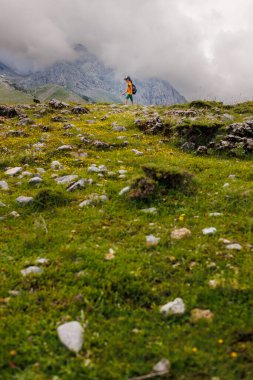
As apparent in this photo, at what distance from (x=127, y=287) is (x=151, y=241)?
168cm

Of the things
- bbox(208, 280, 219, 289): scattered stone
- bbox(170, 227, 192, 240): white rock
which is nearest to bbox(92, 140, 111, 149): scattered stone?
bbox(170, 227, 192, 240): white rock

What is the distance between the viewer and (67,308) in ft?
21.5

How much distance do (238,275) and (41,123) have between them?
63.1 ft

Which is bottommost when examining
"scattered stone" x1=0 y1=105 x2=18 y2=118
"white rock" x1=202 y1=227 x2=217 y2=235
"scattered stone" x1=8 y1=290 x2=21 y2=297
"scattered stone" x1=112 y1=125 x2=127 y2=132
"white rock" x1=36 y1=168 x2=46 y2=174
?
"scattered stone" x1=8 y1=290 x2=21 y2=297

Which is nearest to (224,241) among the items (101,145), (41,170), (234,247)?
(234,247)

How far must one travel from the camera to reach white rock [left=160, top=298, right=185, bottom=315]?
20.7 feet

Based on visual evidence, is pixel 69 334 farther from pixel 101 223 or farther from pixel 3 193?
pixel 3 193

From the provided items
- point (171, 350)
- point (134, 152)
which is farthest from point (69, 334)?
point (134, 152)

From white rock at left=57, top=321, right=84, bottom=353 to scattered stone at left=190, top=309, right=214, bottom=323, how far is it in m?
1.82

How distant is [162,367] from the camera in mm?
5301

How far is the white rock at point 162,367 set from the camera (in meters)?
5.25

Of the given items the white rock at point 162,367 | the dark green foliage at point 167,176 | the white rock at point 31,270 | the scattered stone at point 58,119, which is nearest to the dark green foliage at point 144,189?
the dark green foliage at point 167,176

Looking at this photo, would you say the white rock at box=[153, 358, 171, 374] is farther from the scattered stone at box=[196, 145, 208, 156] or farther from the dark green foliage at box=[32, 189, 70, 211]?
the scattered stone at box=[196, 145, 208, 156]

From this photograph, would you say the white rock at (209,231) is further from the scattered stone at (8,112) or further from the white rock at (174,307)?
the scattered stone at (8,112)
